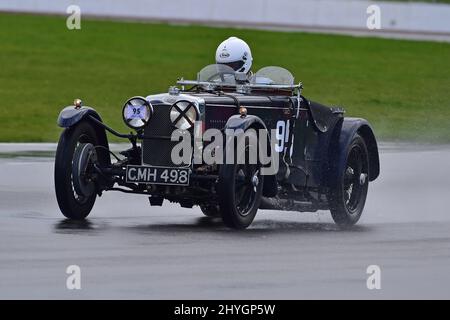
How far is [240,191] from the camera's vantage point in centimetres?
1091

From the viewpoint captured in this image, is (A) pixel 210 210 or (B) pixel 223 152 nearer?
(B) pixel 223 152

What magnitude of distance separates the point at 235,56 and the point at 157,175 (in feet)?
6.17

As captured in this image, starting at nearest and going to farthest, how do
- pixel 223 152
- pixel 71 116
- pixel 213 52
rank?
pixel 223 152, pixel 71 116, pixel 213 52

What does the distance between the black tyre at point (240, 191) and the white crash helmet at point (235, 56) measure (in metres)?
1.49

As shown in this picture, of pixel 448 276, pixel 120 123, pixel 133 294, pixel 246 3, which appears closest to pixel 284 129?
pixel 448 276

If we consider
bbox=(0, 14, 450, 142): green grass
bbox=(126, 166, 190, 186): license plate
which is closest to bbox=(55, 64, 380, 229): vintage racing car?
bbox=(126, 166, 190, 186): license plate

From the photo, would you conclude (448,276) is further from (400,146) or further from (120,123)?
(120,123)

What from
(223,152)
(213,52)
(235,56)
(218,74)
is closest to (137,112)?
(223,152)

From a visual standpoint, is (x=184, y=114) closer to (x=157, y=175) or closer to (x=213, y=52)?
(x=157, y=175)

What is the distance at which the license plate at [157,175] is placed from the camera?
10.7 meters

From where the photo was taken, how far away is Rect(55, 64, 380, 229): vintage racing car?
1077 centimetres

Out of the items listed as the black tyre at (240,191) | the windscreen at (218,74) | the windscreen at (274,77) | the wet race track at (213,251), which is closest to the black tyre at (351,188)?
the wet race track at (213,251)
